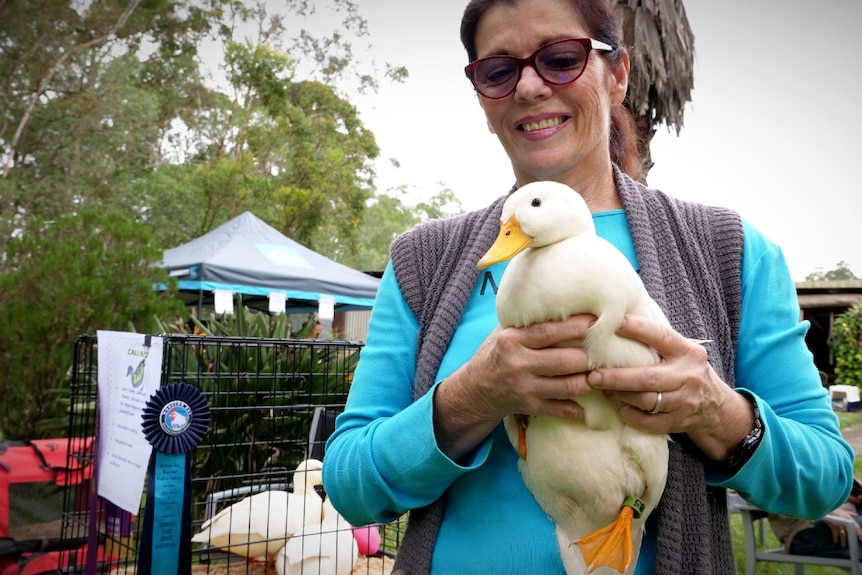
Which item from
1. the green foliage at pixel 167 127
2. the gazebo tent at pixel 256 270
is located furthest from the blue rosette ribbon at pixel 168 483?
the green foliage at pixel 167 127

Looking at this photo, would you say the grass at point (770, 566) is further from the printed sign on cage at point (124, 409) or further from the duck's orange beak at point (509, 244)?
the duck's orange beak at point (509, 244)

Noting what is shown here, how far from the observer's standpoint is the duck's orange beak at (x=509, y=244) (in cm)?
101

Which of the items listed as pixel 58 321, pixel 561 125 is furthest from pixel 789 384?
pixel 58 321

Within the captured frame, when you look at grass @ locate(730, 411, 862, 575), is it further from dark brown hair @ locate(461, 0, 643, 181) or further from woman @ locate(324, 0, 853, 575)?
dark brown hair @ locate(461, 0, 643, 181)

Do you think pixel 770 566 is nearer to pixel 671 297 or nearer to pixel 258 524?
pixel 258 524

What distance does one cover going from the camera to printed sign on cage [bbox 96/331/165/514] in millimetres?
2283

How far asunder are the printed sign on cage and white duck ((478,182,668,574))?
161 cm

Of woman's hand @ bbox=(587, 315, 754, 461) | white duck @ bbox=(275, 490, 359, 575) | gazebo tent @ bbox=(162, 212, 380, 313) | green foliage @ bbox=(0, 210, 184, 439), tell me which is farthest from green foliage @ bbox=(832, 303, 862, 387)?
woman's hand @ bbox=(587, 315, 754, 461)

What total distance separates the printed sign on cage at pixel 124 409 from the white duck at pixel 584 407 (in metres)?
1.61

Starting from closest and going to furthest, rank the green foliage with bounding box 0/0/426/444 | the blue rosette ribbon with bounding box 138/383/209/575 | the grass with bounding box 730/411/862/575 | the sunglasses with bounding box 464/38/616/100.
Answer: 1. the sunglasses with bounding box 464/38/616/100
2. the blue rosette ribbon with bounding box 138/383/209/575
3. the grass with bounding box 730/411/862/575
4. the green foliage with bounding box 0/0/426/444

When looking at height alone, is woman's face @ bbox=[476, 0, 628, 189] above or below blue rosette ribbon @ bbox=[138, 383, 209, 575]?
above

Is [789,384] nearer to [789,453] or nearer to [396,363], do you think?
[789,453]

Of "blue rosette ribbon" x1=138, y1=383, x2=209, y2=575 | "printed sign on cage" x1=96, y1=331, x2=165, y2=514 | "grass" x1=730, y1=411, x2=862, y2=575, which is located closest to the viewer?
"blue rosette ribbon" x1=138, y1=383, x2=209, y2=575

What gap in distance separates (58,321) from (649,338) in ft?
16.4
